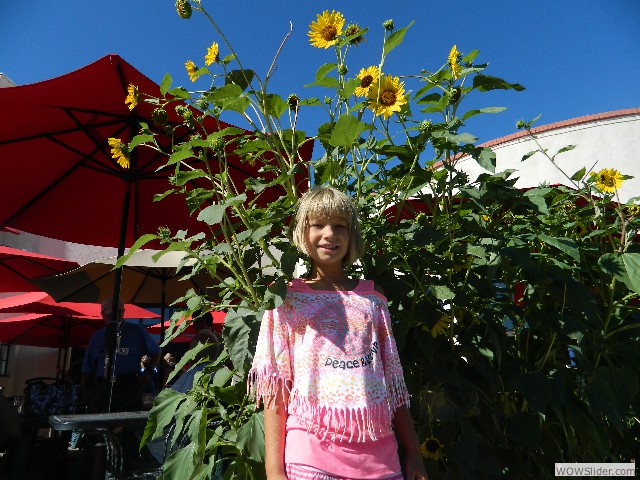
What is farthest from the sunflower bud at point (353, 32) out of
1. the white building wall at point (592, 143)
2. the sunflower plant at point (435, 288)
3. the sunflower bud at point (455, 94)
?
the white building wall at point (592, 143)

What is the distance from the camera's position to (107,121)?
2871mm

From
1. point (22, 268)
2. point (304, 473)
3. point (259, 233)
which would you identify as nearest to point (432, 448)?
point (304, 473)

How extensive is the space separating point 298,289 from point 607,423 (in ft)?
4.21

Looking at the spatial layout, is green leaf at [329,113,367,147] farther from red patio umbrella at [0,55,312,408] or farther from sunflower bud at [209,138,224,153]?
red patio umbrella at [0,55,312,408]

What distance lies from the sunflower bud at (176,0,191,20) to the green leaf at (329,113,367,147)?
60cm

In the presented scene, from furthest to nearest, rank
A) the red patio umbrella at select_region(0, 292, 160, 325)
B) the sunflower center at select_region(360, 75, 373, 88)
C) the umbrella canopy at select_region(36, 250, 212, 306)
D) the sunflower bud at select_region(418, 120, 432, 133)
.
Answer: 1. the red patio umbrella at select_region(0, 292, 160, 325)
2. the umbrella canopy at select_region(36, 250, 212, 306)
3. the sunflower center at select_region(360, 75, 373, 88)
4. the sunflower bud at select_region(418, 120, 432, 133)

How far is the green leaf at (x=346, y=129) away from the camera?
133cm

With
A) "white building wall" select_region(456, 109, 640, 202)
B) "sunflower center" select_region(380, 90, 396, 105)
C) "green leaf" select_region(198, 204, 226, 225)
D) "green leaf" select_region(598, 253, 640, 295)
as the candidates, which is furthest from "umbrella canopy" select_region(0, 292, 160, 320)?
"white building wall" select_region(456, 109, 640, 202)

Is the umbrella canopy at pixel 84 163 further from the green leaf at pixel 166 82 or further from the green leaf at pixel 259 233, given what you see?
the green leaf at pixel 259 233

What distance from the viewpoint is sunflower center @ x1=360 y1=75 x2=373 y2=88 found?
1.59m

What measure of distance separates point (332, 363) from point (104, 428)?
0.95 meters

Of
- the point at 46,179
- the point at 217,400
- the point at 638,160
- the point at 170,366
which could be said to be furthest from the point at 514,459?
the point at 638,160

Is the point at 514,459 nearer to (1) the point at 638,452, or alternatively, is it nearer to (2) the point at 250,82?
(1) the point at 638,452

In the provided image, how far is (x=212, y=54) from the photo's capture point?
1.58 m
